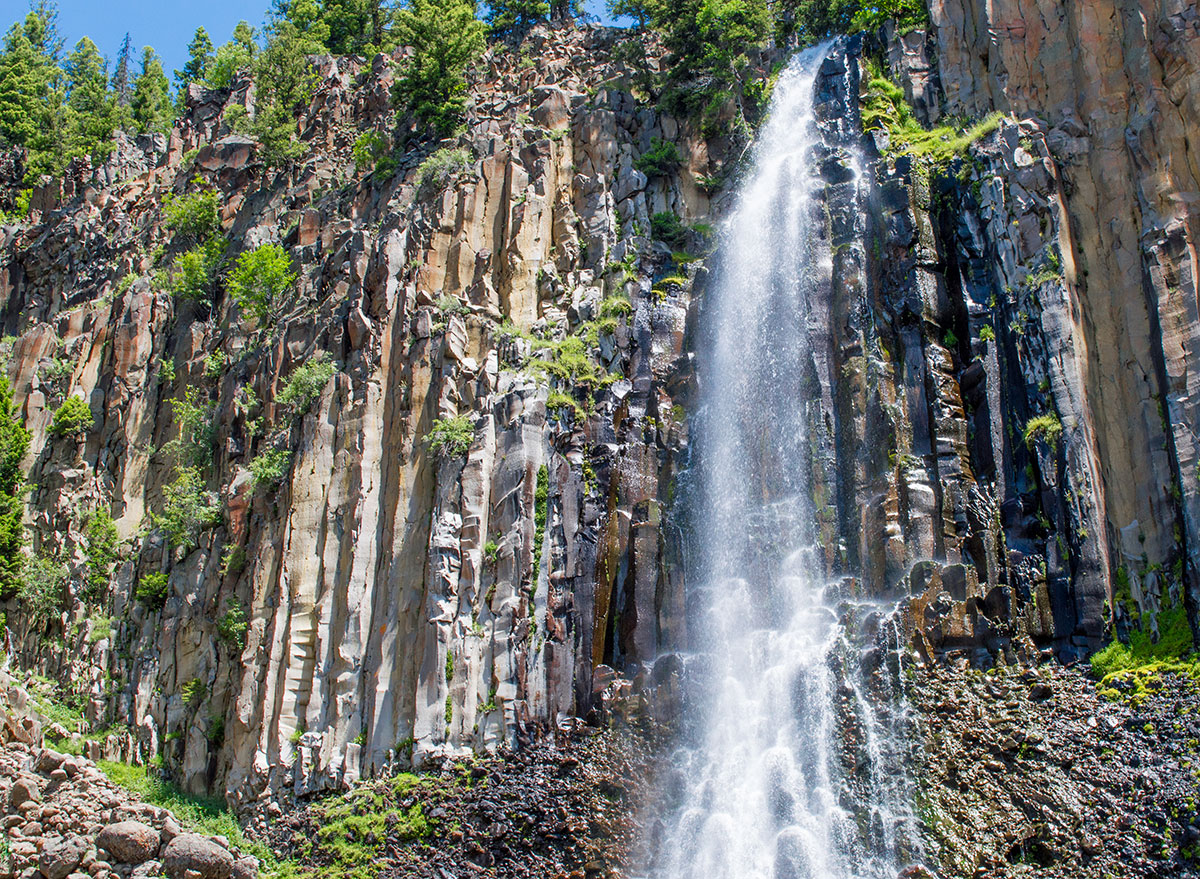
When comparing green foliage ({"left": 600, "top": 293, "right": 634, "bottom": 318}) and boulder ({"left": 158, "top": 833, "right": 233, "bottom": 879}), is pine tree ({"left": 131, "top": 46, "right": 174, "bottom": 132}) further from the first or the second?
boulder ({"left": 158, "top": 833, "right": 233, "bottom": 879})

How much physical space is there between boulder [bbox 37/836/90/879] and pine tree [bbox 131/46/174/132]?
45.3m

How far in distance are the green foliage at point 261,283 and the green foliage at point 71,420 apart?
6.99 metres

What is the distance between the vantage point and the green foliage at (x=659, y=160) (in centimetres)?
3619

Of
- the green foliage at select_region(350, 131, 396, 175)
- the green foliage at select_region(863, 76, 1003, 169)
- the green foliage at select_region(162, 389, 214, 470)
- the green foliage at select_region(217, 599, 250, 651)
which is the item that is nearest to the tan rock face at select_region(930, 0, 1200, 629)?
the green foliage at select_region(863, 76, 1003, 169)

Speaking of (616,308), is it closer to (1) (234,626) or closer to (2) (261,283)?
(2) (261,283)

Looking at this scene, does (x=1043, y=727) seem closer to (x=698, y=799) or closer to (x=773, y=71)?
(x=698, y=799)

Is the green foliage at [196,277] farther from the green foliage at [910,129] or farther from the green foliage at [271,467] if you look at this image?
the green foliage at [910,129]

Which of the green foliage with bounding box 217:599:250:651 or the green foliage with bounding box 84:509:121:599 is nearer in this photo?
the green foliage with bounding box 217:599:250:651

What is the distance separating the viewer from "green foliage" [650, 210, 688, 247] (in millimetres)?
35125

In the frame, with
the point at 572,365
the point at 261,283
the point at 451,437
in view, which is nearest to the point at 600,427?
the point at 572,365

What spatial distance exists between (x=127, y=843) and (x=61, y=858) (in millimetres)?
1297

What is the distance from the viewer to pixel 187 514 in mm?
32188

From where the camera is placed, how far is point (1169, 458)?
22391 mm

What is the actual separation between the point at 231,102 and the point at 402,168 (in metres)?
19.3
